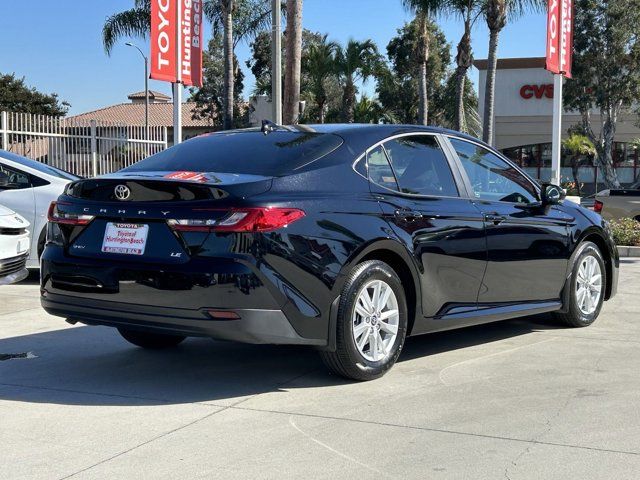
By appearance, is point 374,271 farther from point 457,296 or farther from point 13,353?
point 13,353

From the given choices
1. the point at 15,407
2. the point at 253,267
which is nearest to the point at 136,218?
the point at 253,267

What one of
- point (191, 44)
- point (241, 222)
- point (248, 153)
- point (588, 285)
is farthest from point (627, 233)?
point (241, 222)

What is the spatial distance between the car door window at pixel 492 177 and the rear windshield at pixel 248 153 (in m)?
1.29

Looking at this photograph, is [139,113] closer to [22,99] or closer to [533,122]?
[22,99]

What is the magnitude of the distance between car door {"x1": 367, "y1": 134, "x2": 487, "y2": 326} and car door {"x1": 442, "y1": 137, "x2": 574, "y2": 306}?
0.18 metres

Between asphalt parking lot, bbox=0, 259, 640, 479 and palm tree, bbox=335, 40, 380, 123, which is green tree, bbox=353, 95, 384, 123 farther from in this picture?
asphalt parking lot, bbox=0, 259, 640, 479

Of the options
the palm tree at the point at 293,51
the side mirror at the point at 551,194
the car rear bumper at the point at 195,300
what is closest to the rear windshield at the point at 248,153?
the car rear bumper at the point at 195,300

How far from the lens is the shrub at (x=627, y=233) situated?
14.8 metres

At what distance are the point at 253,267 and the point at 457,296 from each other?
181 cm

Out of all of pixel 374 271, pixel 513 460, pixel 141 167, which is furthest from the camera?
pixel 141 167

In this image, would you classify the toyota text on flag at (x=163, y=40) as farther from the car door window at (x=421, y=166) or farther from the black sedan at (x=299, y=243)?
the car door window at (x=421, y=166)

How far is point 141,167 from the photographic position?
18.5 feet

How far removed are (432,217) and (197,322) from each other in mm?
1818

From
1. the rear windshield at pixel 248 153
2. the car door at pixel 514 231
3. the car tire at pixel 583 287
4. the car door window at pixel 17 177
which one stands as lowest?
the car tire at pixel 583 287
